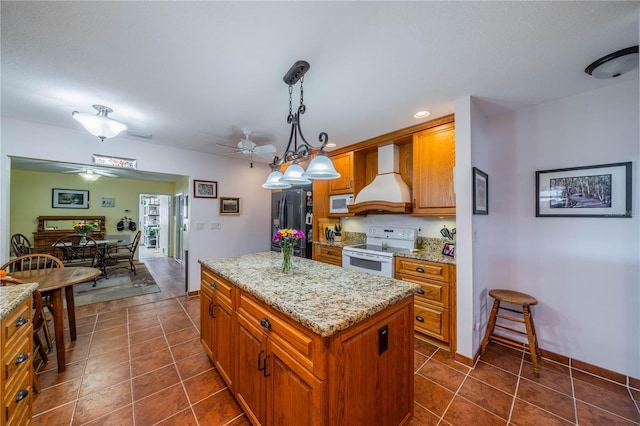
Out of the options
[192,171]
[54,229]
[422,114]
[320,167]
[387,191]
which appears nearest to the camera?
[320,167]

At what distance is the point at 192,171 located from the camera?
3941mm

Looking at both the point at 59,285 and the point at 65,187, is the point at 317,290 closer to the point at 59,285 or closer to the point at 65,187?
the point at 59,285

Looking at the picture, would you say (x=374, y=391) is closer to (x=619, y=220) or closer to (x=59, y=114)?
(x=619, y=220)

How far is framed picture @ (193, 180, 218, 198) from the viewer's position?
3.97m

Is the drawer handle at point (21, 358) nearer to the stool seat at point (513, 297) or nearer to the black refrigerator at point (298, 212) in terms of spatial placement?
the black refrigerator at point (298, 212)

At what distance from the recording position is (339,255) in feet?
11.2

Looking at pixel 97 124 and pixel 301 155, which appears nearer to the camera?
pixel 301 155

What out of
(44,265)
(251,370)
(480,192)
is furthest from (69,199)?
(480,192)

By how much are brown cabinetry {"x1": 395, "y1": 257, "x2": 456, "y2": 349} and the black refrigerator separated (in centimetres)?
184

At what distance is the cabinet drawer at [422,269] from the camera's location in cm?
231

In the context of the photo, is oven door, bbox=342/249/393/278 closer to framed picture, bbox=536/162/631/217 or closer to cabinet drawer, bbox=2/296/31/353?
framed picture, bbox=536/162/631/217

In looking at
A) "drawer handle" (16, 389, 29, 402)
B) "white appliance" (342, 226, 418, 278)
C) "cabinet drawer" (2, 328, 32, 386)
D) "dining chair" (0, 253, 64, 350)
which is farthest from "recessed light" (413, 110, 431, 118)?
"dining chair" (0, 253, 64, 350)

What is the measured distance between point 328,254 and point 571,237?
2.62m

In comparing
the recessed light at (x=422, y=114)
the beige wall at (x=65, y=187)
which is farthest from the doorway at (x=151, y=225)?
the recessed light at (x=422, y=114)
